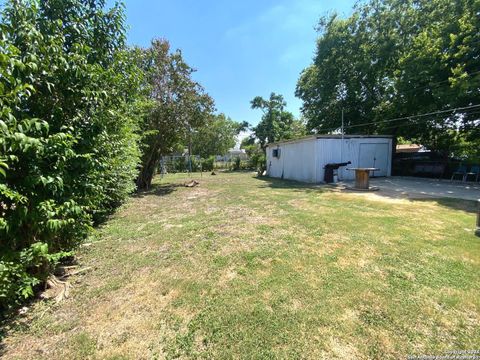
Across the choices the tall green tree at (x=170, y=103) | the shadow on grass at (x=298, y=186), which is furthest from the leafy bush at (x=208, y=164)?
the shadow on grass at (x=298, y=186)

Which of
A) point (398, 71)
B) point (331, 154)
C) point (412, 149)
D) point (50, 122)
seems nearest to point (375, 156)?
point (331, 154)

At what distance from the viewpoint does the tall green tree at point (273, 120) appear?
2583cm

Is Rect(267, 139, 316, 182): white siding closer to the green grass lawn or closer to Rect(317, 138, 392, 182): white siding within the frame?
Rect(317, 138, 392, 182): white siding

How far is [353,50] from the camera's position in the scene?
1573 centimetres

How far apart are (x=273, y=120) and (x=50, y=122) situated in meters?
25.1

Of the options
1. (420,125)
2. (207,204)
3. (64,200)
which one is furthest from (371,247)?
(420,125)

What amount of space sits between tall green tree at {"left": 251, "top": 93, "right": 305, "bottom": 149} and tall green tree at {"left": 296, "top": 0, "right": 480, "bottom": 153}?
5878mm

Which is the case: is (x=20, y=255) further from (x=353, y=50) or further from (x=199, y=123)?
(x=353, y=50)

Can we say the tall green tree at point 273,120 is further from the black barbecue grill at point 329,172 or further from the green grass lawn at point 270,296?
the green grass lawn at point 270,296

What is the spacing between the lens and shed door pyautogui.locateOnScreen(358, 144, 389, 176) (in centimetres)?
1249

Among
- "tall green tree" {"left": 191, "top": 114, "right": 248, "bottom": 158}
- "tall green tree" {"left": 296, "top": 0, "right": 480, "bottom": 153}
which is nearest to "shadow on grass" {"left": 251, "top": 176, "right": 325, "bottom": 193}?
"tall green tree" {"left": 296, "top": 0, "right": 480, "bottom": 153}

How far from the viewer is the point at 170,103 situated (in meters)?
10.2

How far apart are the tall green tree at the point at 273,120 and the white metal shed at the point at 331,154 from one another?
1174 centimetres

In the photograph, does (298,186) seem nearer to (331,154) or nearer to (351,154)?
(331,154)
